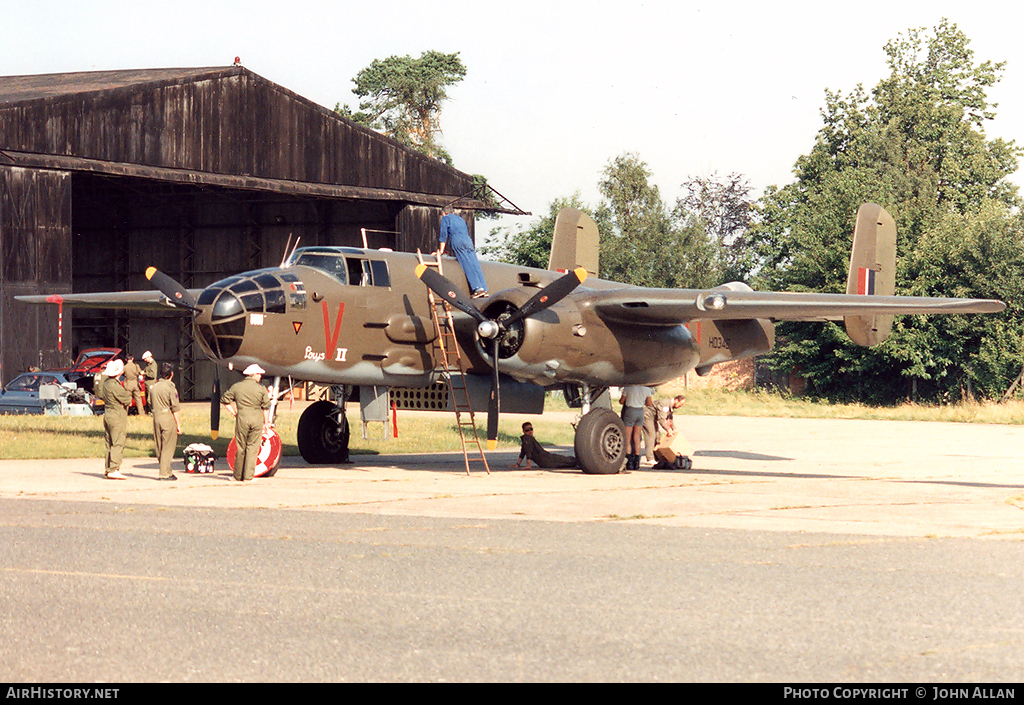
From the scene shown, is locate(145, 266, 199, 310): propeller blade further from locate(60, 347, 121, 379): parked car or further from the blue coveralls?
locate(60, 347, 121, 379): parked car

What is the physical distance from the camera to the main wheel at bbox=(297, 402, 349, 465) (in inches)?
904

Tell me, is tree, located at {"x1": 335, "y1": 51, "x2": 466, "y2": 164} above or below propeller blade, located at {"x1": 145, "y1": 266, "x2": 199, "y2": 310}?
above

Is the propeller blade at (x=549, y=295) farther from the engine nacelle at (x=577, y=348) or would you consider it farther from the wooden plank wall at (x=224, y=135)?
the wooden plank wall at (x=224, y=135)

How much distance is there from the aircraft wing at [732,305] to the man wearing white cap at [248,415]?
6361 mm

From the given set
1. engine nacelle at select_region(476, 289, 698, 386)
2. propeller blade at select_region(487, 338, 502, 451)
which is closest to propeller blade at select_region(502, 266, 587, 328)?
engine nacelle at select_region(476, 289, 698, 386)

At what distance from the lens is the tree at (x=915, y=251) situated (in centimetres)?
4925

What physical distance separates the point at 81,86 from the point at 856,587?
45.8m

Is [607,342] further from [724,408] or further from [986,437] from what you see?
[724,408]

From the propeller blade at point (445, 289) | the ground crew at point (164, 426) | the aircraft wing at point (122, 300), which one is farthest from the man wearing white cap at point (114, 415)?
the propeller blade at point (445, 289)

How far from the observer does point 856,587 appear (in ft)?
30.3

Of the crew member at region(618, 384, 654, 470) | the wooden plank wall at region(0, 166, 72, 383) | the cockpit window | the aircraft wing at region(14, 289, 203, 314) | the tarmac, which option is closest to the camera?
the tarmac

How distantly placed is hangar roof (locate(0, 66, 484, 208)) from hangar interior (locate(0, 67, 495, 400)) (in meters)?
0.05
